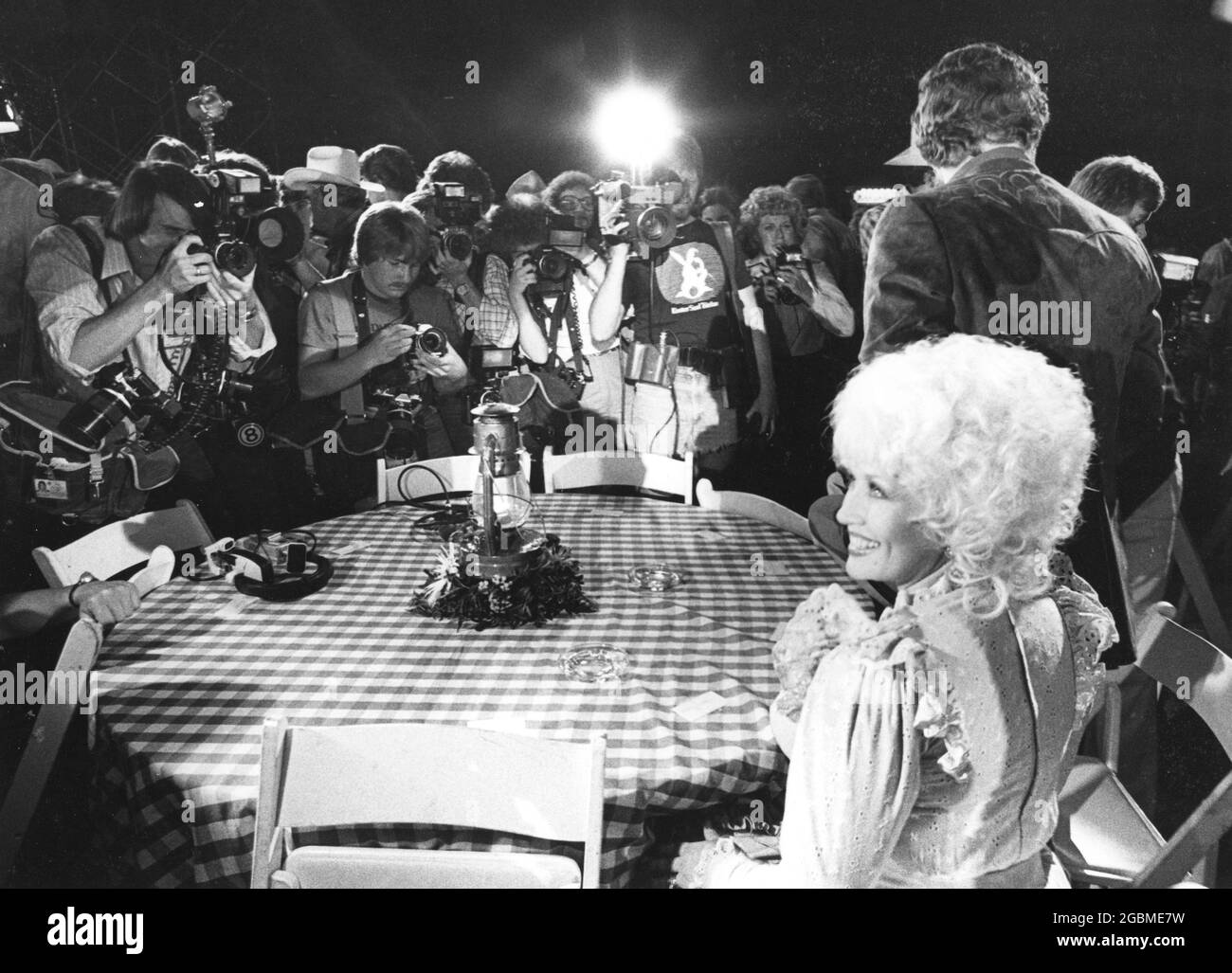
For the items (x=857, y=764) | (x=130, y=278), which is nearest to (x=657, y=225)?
(x=130, y=278)

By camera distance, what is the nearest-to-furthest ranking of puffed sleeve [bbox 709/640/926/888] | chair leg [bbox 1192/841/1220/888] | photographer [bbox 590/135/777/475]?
1. puffed sleeve [bbox 709/640/926/888]
2. chair leg [bbox 1192/841/1220/888]
3. photographer [bbox 590/135/777/475]

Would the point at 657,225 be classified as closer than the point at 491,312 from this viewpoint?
Yes

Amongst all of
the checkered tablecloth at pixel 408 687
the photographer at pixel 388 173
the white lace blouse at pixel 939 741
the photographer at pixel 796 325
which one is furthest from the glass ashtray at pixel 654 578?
the photographer at pixel 388 173

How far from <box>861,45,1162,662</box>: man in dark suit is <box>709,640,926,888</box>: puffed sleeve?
3.89 feet

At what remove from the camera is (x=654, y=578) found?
7.08 feet

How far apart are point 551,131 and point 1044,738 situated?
6.15 feet

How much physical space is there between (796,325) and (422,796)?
1.59m

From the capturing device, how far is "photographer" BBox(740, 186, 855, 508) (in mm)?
2355

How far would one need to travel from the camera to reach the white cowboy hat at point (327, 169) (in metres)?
2.42

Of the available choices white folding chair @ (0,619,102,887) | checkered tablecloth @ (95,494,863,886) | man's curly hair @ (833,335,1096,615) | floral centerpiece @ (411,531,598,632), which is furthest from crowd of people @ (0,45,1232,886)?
floral centerpiece @ (411,531,598,632)

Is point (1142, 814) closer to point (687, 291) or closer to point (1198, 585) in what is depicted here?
point (1198, 585)

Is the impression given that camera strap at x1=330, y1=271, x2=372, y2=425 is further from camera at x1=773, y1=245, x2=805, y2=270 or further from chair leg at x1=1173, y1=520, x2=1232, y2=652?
chair leg at x1=1173, y1=520, x2=1232, y2=652
